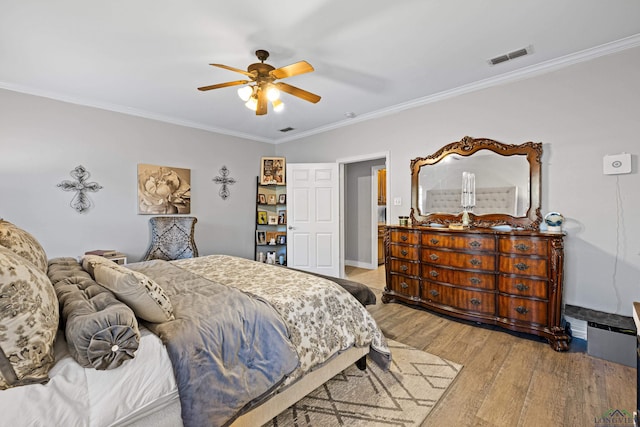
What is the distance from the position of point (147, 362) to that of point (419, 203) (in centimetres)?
340

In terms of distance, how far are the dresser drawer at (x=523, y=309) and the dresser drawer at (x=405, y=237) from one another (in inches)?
39.5

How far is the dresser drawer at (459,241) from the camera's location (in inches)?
113

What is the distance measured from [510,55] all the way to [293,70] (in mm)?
2055

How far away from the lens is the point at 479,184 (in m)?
3.32

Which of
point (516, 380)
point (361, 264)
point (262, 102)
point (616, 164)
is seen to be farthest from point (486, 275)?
point (361, 264)

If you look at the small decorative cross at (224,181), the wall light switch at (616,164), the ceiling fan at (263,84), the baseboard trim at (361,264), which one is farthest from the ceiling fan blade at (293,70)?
the baseboard trim at (361,264)

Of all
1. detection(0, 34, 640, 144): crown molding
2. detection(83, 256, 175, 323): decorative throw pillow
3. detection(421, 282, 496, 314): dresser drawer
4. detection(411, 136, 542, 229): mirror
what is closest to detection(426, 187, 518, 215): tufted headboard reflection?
detection(411, 136, 542, 229): mirror

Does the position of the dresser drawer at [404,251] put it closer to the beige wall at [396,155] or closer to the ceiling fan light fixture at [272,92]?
the beige wall at [396,155]

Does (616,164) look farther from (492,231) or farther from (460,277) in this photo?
(460,277)

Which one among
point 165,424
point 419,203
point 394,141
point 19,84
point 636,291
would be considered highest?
point 19,84

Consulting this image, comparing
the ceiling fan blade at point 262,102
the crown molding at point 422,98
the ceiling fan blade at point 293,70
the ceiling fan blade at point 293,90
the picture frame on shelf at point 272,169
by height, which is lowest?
the picture frame on shelf at point 272,169

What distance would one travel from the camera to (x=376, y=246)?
19.5 ft

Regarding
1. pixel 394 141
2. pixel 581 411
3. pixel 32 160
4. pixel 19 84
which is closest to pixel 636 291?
pixel 581 411

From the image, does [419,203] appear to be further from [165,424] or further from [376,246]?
[165,424]
